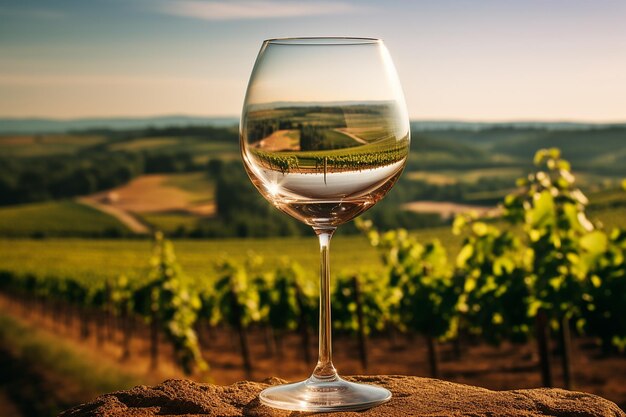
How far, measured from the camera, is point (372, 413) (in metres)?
2.05

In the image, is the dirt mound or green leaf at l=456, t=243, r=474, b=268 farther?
green leaf at l=456, t=243, r=474, b=268

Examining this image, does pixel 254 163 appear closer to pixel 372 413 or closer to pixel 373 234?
pixel 372 413

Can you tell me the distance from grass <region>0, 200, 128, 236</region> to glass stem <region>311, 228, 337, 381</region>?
7395cm

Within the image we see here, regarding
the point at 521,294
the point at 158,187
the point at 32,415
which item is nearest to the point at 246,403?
the point at 521,294

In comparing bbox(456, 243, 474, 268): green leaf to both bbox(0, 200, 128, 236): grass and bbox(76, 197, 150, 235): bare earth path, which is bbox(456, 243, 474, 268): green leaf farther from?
bbox(76, 197, 150, 235): bare earth path

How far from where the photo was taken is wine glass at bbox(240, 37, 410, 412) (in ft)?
6.93

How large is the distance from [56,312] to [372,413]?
35.0m

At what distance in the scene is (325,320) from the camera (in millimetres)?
2205

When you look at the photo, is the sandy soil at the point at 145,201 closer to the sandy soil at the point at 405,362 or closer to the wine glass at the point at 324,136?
the sandy soil at the point at 405,362

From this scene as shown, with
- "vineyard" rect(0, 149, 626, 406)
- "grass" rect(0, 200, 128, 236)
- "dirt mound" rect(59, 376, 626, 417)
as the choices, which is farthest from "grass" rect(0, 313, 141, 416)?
"grass" rect(0, 200, 128, 236)

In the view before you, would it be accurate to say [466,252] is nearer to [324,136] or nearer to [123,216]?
[324,136]

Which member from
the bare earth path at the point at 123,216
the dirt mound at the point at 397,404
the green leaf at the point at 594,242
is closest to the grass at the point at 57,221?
the bare earth path at the point at 123,216

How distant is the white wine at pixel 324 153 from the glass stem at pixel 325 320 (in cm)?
4

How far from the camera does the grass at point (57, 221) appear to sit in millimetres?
76375
